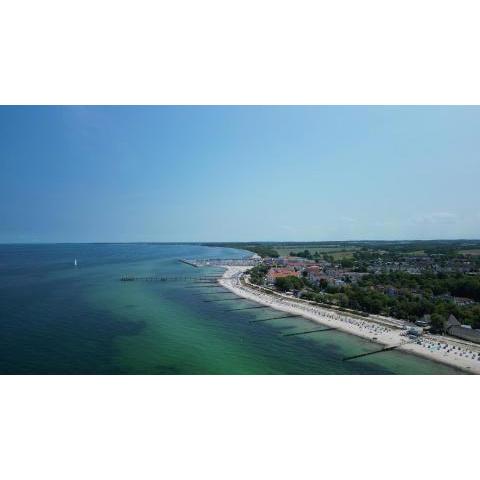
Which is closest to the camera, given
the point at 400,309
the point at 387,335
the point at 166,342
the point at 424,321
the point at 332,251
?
the point at 166,342

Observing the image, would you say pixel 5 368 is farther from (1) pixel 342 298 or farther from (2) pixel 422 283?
(2) pixel 422 283

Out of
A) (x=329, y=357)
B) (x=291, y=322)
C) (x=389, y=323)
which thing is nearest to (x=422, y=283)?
(x=389, y=323)

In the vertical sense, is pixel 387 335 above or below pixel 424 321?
below

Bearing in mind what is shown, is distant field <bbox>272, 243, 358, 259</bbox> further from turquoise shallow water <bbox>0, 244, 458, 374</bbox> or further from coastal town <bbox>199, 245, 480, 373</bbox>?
turquoise shallow water <bbox>0, 244, 458, 374</bbox>

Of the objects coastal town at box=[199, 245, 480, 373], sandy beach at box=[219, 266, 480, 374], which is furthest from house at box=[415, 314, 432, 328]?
sandy beach at box=[219, 266, 480, 374]

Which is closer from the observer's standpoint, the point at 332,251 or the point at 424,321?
the point at 424,321

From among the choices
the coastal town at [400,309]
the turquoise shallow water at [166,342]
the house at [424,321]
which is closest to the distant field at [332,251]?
the coastal town at [400,309]

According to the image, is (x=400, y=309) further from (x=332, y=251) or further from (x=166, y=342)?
(x=332, y=251)

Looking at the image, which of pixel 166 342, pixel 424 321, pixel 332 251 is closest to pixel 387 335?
pixel 424 321

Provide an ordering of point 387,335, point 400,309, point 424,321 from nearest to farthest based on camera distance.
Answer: point 387,335
point 424,321
point 400,309
